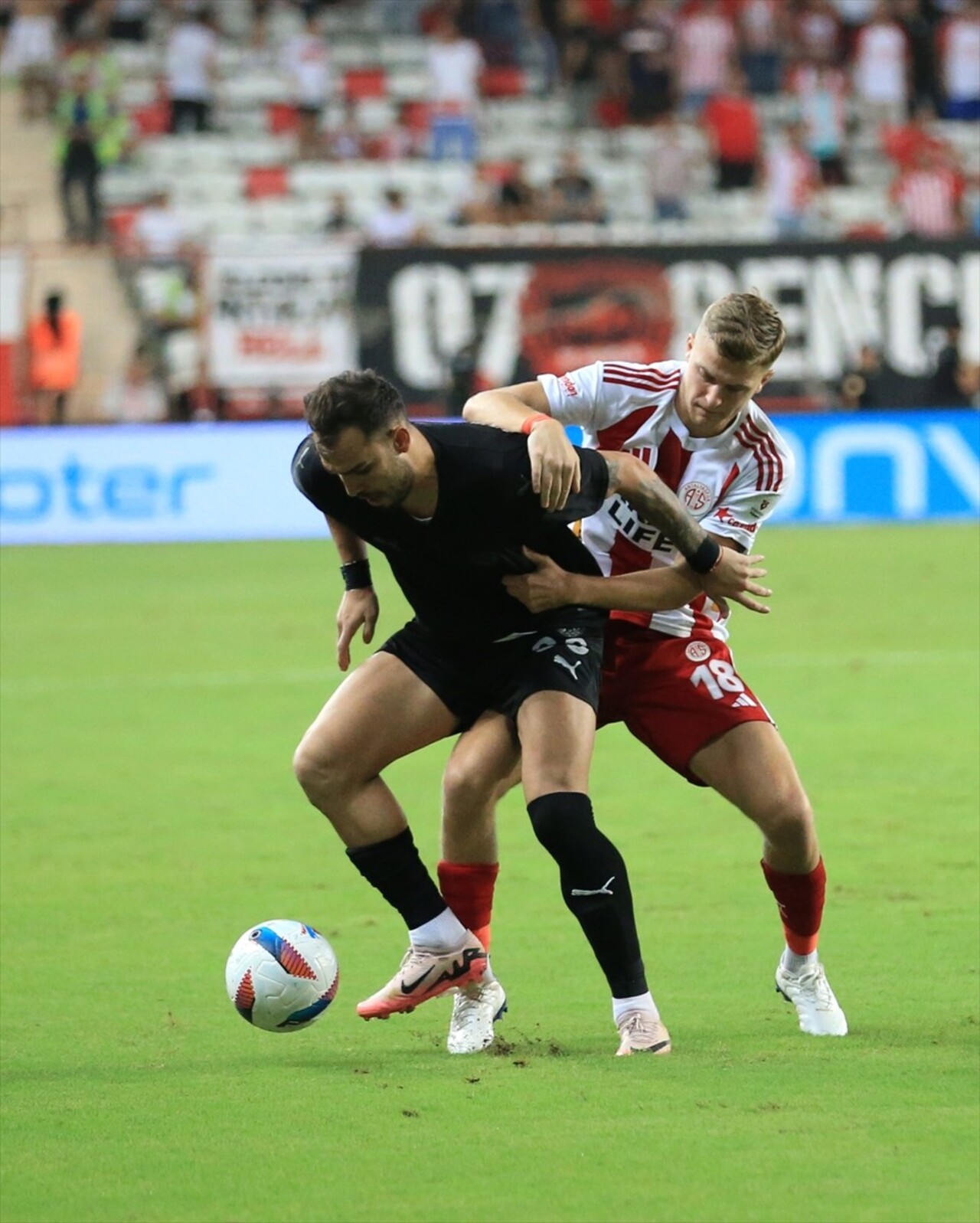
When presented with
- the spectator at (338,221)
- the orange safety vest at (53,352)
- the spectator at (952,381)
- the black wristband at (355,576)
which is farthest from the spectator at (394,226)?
the black wristband at (355,576)

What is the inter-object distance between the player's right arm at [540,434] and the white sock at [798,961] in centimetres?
137

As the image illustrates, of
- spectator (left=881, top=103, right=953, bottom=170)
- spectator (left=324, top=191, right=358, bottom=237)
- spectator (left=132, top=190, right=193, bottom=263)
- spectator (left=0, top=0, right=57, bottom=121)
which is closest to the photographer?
spectator (left=132, top=190, right=193, bottom=263)

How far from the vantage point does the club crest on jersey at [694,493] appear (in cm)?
561

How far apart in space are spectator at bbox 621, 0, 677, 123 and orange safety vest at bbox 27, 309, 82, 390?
8.84m

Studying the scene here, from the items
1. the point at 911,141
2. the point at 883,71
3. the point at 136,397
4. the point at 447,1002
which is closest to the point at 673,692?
the point at 447,1002

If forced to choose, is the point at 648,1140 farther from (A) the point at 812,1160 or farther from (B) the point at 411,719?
(B) the point at 411,719

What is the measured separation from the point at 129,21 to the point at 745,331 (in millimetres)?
22283

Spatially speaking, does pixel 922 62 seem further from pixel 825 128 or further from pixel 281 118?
pixel 281 118

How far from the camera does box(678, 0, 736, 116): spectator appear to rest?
2584cm

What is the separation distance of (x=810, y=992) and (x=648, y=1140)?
3.71ft

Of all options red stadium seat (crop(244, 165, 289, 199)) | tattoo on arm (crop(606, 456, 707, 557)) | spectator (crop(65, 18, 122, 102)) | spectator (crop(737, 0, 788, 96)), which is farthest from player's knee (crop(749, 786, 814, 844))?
spectator (crop(737, 0, 788, 96))

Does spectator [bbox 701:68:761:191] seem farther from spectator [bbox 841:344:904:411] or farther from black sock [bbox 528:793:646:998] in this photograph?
black sock [bbox 528:793:646:998]

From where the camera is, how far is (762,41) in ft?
86.7

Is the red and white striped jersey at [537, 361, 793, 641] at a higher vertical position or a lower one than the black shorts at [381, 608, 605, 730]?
higher
